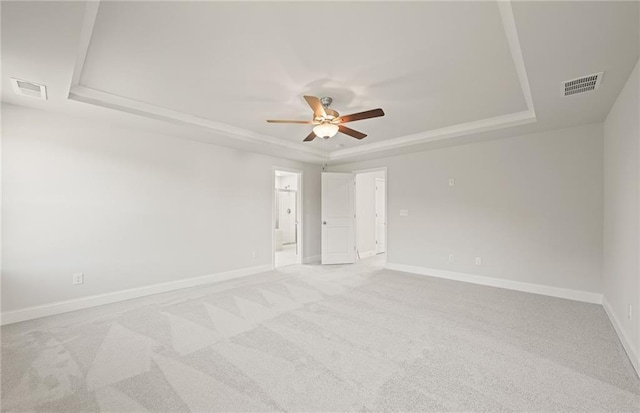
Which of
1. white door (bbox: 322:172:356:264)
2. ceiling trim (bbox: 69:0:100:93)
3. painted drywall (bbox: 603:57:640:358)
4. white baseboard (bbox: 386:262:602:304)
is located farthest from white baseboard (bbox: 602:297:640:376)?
ceiling trim (bbox: 69:0:100:93)

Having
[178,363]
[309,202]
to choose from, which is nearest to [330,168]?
[309,202]

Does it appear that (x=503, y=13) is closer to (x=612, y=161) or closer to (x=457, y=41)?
(x=457, y=41)

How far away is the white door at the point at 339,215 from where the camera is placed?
615 cm

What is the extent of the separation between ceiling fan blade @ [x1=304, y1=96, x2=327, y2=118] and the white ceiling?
231 millimetres

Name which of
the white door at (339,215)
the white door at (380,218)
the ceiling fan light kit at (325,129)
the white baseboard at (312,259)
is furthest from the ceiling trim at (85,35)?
the white door at (380,218)

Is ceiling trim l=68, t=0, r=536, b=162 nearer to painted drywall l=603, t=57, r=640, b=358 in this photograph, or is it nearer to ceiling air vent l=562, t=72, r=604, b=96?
ceiling air vent l=562, t=72, r=604, b=96

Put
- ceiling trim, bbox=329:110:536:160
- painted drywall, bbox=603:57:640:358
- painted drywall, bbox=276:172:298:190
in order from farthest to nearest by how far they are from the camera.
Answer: painted drywall, bbox=276:172:298:190, ceiling trim, bbox=329:110:536:160, painted drywall, bbox=603:57:640:358

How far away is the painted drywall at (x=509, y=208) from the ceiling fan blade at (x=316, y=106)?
9.90 ft

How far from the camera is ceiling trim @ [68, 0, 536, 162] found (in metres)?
1.82

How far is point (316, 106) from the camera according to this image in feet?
8.74

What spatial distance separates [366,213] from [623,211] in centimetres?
518

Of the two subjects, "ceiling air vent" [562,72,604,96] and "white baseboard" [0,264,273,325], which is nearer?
"ceiling air vent" [562,72,604,96]

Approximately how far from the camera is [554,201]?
3.83 meters

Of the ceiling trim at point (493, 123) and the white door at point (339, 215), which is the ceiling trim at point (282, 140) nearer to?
the ceiling trim at point (493, 123)
